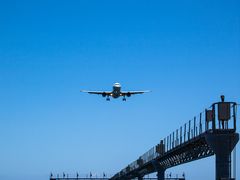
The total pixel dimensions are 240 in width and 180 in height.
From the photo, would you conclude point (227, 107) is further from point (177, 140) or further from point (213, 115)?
point (177, 140)

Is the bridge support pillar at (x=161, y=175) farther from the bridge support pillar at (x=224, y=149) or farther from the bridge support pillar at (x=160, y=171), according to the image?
the bridge support pillar at (x=224, y=149)

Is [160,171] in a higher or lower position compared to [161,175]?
higher

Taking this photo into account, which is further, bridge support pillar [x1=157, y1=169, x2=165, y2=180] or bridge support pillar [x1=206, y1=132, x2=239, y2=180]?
bridge support pillar [x1=157, y1=169, x2=165, y2=180]

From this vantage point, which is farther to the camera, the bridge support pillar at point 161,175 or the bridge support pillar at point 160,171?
the bridge support pillar at point 160,171

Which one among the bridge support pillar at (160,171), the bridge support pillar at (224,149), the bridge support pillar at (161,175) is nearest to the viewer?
the bridge support pillar at (224,149)

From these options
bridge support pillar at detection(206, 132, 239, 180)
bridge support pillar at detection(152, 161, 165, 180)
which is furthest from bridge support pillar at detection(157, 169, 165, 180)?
bridge support pillar at detection(206, 132, 239, 180)

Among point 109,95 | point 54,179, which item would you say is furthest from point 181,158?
point 54,179

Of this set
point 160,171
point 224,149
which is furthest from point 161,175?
point 224,149

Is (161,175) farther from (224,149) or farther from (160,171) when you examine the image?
(224,149)

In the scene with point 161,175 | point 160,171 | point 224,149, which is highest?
point 224,149

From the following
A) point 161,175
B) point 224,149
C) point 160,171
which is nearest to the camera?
point 224,149

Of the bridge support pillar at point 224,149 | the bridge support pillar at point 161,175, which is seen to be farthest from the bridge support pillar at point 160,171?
the bridge support pillar at point 224,149

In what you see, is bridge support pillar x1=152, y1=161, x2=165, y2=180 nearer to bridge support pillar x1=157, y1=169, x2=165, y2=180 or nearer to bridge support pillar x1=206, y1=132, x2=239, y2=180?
bridge support pillar x1=157, y1=169, x2=165, y2=180

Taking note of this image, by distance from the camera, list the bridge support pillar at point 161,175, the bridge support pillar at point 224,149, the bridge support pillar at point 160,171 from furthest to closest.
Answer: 1. the bridge support pillar at point 160,171
2. the bridge support pillar at point 161,175
3. the bridge support pillar at point 224,149
